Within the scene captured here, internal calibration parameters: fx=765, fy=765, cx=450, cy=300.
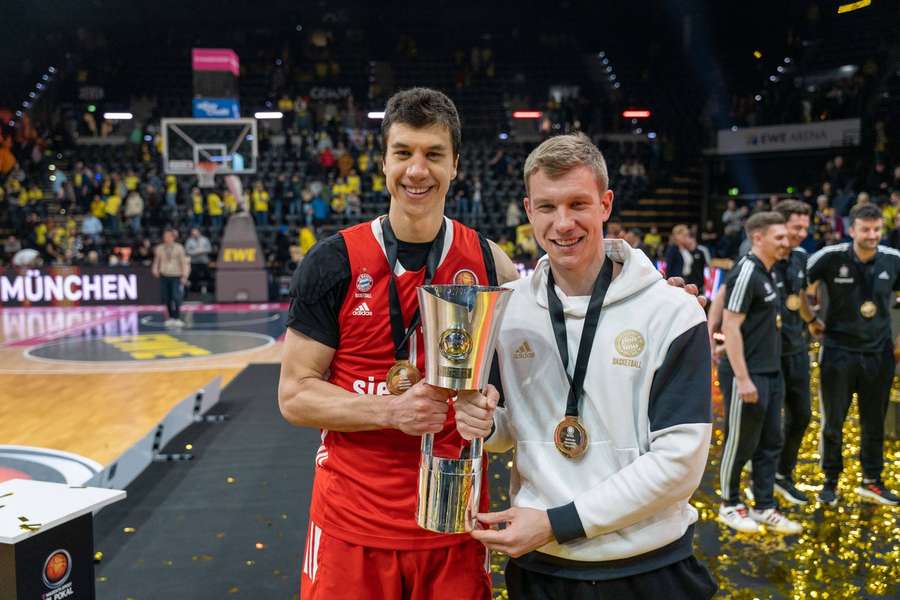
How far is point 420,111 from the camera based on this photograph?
2.19 meters

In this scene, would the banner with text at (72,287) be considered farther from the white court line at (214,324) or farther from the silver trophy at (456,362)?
the silver trophy at (456,362)

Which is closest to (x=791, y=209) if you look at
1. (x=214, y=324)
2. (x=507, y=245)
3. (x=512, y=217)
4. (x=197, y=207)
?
(x=214, y=324)

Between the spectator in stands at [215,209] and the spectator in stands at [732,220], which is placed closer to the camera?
the spectator in stands at [732,220]

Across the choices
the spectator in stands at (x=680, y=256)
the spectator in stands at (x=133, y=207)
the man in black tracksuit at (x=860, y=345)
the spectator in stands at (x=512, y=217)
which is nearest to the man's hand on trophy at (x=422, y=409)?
the man in black tracksuit at (x=860, y=345)

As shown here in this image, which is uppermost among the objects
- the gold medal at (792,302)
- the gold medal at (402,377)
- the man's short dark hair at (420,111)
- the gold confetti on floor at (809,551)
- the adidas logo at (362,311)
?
the man's short dark hair at (420,111)

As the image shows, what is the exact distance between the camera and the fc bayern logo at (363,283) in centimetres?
226

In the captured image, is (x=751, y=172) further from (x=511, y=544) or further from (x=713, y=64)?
(x=511, y=544)

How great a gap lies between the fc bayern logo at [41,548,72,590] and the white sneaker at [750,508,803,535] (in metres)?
3.87

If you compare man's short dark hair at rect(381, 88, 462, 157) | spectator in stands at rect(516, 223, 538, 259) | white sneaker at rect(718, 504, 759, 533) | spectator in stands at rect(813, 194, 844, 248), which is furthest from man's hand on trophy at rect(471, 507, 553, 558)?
spectator in stands at rect(516, 223, 538, 259)

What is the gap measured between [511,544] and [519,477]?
254 mm

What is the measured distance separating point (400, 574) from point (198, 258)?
1781 cm

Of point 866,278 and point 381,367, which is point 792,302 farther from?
point 381,367

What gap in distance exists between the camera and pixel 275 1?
3073cm

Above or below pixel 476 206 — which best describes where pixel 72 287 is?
below
